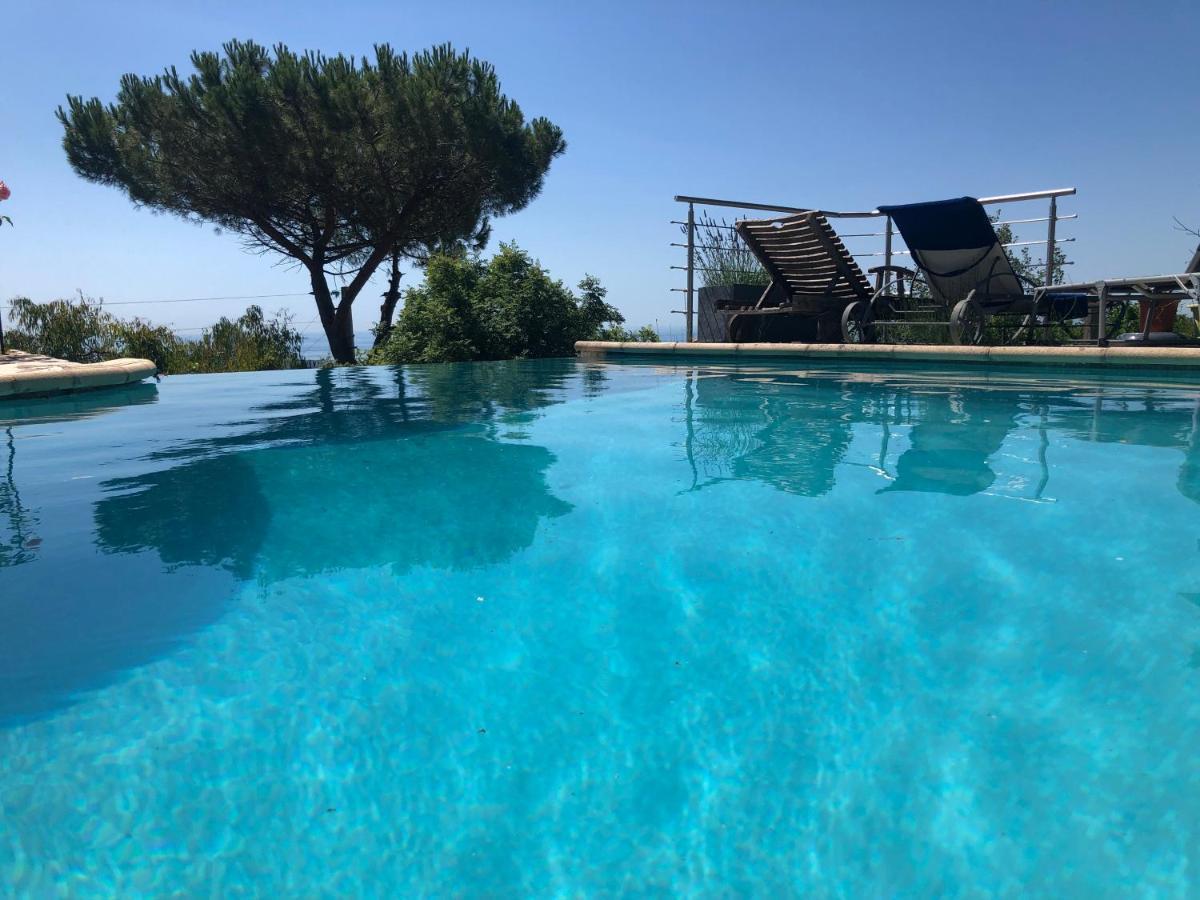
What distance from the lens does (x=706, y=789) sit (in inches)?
53.9

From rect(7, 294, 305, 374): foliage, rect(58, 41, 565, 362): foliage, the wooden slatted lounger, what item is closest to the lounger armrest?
the wooden slatted lounger

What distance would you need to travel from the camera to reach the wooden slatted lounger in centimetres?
876

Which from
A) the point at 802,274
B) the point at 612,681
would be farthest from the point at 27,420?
the point at 802,274

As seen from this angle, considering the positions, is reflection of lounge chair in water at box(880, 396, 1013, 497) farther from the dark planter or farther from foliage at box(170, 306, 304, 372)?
foliage at box(170, 306, 304, 372)

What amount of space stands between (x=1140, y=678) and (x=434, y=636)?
1.68 meters

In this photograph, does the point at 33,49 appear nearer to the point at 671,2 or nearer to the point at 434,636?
the point at 671,2

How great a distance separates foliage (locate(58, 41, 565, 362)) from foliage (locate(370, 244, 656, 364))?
215 cm

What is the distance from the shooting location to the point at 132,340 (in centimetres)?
1278

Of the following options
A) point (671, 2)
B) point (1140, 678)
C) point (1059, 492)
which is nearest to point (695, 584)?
point (1140, 678)

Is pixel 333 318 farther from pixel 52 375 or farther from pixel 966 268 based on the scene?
pixel 966 268

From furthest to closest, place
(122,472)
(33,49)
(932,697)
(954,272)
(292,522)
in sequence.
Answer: (33,49) < (954,272) < (122,472) < (292,522) < (932,697)

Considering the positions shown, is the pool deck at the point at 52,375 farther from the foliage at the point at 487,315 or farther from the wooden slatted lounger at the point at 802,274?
the wooden slatted lounger at the point at 802,274

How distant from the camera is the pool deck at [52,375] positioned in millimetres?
7613

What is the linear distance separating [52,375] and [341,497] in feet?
21.7
